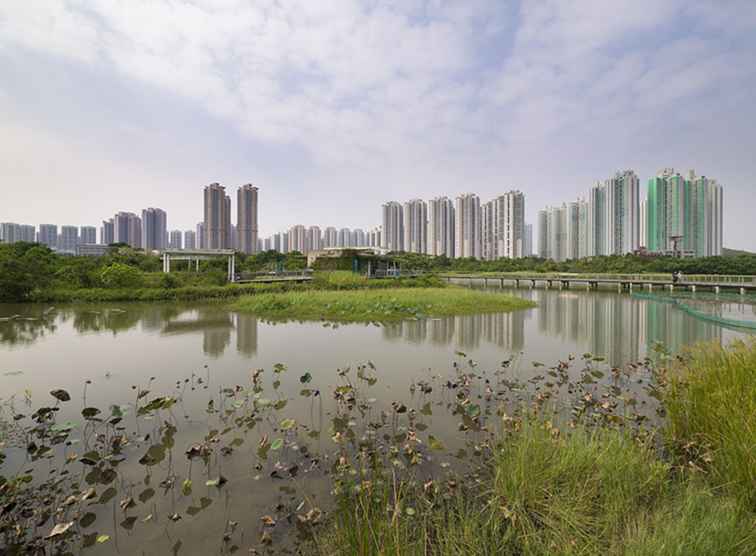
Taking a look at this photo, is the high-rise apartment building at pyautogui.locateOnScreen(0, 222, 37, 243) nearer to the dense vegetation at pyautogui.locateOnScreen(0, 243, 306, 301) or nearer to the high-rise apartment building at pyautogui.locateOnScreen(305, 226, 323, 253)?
the high-rise apartment building at pyautogui.locateOnScreen(305, 226, 323, 253)

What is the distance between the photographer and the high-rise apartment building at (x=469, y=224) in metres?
69.6

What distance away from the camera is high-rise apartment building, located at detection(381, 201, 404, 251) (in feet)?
259

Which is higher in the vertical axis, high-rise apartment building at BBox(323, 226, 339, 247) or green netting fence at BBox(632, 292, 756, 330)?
high-rise apartment building at BBox(323, 226, 339, 247)

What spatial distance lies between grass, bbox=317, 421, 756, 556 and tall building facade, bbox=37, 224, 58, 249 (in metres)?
111

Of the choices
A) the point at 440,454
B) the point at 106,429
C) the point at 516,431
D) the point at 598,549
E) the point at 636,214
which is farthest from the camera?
the point at 636,214

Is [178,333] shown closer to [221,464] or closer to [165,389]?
[165,389]

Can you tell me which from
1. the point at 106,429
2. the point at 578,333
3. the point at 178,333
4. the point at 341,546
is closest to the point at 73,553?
the point at 341,546

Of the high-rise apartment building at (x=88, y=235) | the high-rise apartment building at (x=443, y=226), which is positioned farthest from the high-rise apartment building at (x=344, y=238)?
the high-rise apartment building at (x=88, y=235)

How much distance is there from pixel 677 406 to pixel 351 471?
3.51m

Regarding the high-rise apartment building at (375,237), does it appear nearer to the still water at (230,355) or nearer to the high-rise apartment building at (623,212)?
the high-rise apartment building at (623,212)

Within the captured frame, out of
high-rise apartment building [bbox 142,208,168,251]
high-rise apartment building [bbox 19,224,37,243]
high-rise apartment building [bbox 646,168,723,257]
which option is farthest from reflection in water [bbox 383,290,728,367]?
high-rise apartment building [bbox 19,224,37,243]

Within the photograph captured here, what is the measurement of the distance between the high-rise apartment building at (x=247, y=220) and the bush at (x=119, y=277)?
151 feet

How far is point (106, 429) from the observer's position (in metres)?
4.38

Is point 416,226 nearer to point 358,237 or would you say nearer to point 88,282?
point 358,237
